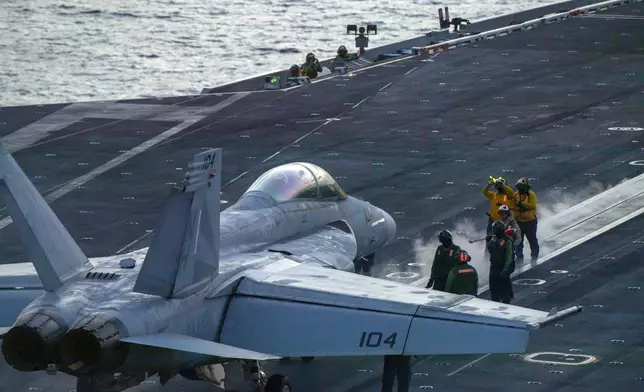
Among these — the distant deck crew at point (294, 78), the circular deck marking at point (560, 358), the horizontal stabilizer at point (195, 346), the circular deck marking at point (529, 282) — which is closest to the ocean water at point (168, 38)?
the distant deck crew at point (294, 78)

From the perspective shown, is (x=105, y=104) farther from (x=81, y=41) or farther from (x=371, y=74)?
(x=81, y=41)

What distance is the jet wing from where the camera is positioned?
25.9m

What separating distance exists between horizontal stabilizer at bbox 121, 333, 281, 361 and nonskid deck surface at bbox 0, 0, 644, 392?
5.26 m

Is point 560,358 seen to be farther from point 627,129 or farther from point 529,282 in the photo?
point 627,129

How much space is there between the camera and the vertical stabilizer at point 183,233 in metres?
26.8

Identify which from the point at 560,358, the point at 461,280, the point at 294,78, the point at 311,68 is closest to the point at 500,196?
the point at 461,280

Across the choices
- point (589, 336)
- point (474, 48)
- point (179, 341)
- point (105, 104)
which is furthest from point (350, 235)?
point (474, 48)

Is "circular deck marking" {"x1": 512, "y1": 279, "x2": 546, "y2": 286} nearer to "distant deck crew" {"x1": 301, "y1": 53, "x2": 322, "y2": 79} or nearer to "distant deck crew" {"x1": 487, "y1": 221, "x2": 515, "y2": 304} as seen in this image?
"distant deck crew" {"x1": 487, "y1": 221, "x2": 515, "y2": 304}

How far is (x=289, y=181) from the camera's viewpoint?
3428 cm

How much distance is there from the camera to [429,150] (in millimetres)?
52719

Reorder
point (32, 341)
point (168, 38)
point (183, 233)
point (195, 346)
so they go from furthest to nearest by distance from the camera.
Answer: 1. point (168, 38)
2. point (183, 233)
3. point (195, 346)
4. point (32, 341)

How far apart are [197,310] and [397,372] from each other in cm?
407

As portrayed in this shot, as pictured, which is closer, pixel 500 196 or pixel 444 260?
pixel 444 260

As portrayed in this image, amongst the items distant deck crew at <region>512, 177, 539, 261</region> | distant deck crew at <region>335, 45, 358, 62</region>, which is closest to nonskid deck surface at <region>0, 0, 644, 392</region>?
distant deck crew at <region>512, 177, 539, 261</region>
